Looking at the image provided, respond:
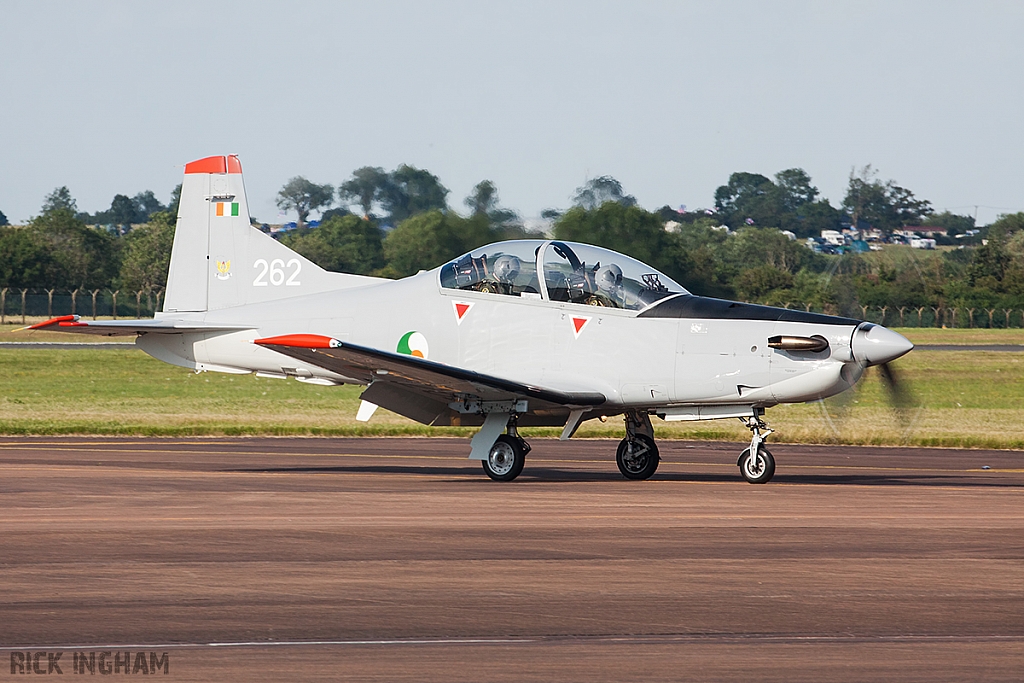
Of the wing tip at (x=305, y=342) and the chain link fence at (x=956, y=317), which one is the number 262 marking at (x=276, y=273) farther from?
the chain link fence at (x=956, y=317)

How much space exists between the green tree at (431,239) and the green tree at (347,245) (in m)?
4.11

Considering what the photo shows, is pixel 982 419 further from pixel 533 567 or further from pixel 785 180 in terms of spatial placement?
pixel 785 180

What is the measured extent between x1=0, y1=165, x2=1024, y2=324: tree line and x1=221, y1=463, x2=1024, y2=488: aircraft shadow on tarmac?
222 centimetres

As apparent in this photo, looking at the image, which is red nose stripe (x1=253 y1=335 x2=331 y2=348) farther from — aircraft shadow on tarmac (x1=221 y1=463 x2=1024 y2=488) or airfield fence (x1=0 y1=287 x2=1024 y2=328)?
airfield fence (x1=0 y1=287 x2=1024 y2=328)

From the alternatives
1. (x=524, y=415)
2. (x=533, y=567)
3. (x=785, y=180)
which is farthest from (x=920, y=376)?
(x=785, y=180)

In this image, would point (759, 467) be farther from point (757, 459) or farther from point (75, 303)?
point (75, 303)

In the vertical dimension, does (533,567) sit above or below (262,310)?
below

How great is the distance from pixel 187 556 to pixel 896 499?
719 cm

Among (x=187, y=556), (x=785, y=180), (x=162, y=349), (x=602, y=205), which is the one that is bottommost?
(x=187, y=556)

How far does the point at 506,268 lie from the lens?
48.7 feet

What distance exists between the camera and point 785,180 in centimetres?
13212

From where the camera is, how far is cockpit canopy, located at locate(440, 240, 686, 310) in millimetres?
14500

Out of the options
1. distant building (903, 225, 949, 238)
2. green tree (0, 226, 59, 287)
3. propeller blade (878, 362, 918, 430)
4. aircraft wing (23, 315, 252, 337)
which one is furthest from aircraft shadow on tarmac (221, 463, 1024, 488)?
distant building (903, 225, 949, 238)

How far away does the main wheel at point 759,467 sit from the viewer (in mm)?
14227
